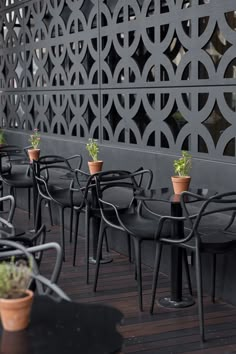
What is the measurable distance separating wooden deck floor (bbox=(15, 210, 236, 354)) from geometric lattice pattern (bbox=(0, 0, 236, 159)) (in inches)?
50.3

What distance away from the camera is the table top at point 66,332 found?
5.63 feet

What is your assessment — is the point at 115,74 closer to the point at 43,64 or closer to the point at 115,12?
the point at 115,12

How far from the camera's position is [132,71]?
5848 millimetres

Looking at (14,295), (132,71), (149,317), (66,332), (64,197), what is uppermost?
(132,71)

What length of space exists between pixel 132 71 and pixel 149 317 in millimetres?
2917

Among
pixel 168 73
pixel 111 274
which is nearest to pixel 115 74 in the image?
pixel 168 73

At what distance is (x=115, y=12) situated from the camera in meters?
6.04

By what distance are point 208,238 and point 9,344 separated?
207 cm

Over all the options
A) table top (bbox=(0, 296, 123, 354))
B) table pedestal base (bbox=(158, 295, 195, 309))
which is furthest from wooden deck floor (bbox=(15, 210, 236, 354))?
table top (bbox=(0, 296, 123, 354))

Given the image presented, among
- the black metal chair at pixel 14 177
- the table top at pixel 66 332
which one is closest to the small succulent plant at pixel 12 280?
the table top at pixel 66 332

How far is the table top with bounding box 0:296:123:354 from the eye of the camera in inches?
67.6

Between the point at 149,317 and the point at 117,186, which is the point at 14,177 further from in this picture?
the point at 149,317

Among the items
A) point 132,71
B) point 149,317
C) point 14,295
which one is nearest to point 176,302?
point 149,317

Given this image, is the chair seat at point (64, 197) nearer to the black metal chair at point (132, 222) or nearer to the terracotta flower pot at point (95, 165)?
the terracotta flower pot at point (95, 165)
